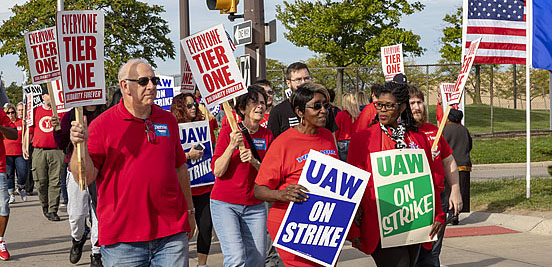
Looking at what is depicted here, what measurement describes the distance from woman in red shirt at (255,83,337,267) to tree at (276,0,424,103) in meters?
36.4

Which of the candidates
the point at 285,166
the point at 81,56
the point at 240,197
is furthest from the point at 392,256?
the point at 81,56

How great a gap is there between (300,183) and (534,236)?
6.57 metres

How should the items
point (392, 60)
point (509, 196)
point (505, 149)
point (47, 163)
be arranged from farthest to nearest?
point (505, 149) → point (509, 196) → point (47, 163) → point (392, 60)

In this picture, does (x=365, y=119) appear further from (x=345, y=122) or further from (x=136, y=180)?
(x=136, y=180)

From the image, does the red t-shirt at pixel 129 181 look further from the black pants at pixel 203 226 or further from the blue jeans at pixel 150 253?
the black pants at pixel 203 226

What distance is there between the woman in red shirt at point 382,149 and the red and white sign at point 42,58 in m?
2.85

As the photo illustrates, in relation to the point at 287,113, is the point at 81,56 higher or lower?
higher

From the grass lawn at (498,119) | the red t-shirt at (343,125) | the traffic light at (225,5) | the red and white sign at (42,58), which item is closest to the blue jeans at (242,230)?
the red t-shirt at (343,125)

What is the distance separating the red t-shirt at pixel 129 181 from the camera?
4371 mm

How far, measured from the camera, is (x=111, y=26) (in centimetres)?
4181

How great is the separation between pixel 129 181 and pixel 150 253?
46cm

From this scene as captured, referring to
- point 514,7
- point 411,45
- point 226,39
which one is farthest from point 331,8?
point 226,39

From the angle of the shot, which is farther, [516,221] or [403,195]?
[516,221]

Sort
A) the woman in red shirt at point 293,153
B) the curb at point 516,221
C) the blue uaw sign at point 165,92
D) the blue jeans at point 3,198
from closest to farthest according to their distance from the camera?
the woman in red shirt at point 293,153 → the blue jeans at point 3,198 → the curb at point 516,221 → the blue uaw sign at point 165,92
